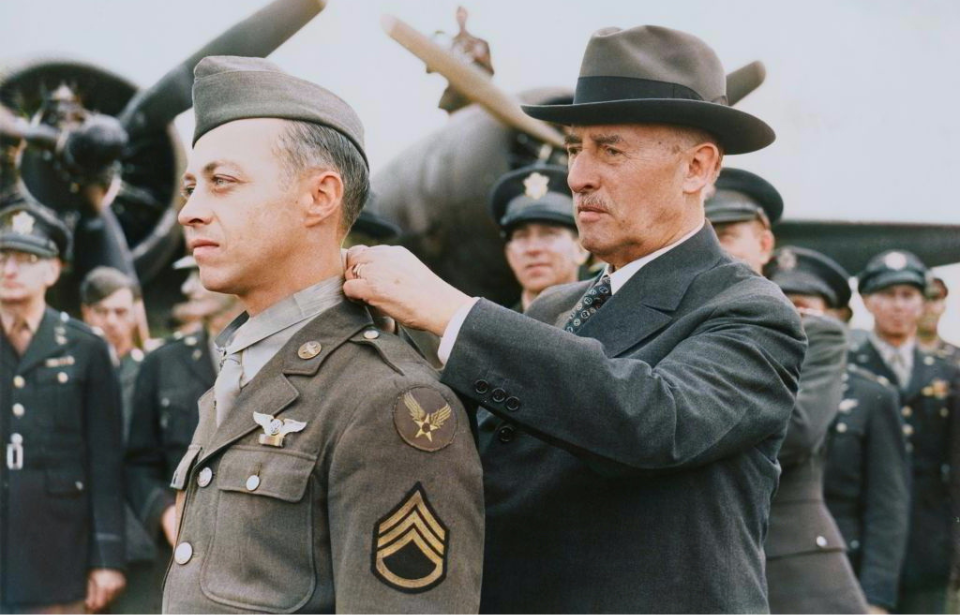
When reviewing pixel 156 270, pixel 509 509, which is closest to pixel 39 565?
pixel 509 509

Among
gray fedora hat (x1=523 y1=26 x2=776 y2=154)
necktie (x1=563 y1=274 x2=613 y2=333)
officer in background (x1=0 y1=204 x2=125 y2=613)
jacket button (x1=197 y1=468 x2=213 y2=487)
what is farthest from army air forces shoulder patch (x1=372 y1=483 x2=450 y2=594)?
officer in background (x1=0 y1=204 x2=125 y2=613)

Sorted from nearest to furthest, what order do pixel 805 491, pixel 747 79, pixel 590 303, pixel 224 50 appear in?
pixel 590 303 → pixel 805 491 → pixel 747 79 → pixel 224 50

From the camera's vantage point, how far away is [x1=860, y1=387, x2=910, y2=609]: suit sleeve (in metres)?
5.66

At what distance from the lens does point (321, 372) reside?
211 cm

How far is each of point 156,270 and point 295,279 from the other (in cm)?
1073

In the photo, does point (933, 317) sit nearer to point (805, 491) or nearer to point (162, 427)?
point (805, 491)

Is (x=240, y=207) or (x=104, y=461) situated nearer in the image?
(x=240, y=207)

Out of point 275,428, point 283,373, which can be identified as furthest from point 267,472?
point 283,373

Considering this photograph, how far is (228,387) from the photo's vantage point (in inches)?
87.0

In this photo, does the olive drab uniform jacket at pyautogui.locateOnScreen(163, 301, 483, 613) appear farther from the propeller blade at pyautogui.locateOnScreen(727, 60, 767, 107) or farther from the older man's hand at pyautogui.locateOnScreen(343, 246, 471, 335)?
the propeller blade at pyautogui.locateOnScreen(727, 60, 767, 107)

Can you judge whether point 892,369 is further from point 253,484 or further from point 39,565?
point 253,484

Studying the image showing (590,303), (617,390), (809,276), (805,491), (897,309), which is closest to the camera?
(617,390)

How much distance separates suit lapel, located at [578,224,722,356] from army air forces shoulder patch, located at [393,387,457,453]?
488mm

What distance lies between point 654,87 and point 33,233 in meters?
4.69
